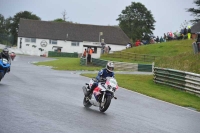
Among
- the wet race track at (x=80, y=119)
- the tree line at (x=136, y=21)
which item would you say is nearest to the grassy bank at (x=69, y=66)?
the wet race track at (x=80, y=119)

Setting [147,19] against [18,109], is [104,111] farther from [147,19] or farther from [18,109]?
[147,19]

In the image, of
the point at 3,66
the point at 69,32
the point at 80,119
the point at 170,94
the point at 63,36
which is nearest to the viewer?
the point at 80,119

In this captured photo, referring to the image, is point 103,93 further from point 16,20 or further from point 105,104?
point 16,20

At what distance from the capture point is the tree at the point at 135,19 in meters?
127

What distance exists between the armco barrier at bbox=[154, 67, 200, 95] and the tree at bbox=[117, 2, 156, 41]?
94.6 m

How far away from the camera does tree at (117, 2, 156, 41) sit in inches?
5007

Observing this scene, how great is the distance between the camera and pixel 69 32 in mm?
113375

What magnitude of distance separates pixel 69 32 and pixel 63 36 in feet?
7.44

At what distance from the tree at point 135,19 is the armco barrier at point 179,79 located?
94.6m

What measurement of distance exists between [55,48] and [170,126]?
97.1 meters

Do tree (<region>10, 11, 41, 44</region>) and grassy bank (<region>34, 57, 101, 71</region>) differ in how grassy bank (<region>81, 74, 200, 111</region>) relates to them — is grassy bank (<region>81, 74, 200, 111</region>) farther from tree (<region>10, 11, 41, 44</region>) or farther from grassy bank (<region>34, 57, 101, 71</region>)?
tree (<region>10, 11, 41, 44</region>)

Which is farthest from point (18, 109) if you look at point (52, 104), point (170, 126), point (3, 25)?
point (3, 25)

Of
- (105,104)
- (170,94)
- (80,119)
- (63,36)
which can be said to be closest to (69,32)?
(63,36)

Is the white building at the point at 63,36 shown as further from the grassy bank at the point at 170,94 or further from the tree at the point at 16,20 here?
the grassy bank at the point at 170,94
